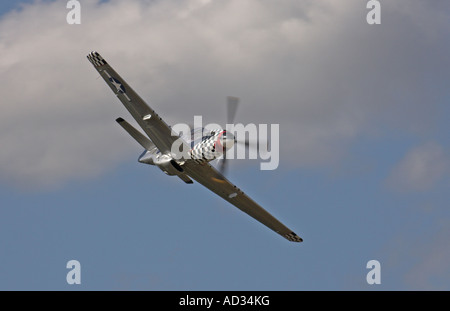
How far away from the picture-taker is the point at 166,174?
63.8 m

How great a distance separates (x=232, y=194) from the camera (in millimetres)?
66938

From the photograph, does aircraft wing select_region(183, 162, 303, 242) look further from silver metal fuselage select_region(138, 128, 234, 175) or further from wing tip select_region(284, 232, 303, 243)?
silver metal fuselage select_region(138, 128, 234, 175)

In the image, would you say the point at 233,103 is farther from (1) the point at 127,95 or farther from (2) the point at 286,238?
(2) the point at 286,238

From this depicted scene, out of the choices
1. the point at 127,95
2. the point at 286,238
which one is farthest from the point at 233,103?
the point at 286,238

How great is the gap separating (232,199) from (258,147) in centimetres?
858

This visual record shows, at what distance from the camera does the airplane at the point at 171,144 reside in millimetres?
59875

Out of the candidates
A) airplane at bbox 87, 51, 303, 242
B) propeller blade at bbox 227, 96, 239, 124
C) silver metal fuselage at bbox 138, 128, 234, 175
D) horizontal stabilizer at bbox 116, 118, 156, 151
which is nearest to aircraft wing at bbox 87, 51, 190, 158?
airplane at bbox 87, 51, 303, 242

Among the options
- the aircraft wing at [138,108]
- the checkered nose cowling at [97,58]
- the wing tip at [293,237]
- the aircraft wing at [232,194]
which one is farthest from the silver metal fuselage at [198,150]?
the wing tip at [293,237]

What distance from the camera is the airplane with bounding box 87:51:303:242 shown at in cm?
5988

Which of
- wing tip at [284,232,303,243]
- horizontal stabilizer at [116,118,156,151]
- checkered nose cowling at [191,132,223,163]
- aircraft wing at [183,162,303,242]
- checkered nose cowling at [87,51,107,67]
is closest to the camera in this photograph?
checkered nose cowling at [87,51,107,67]

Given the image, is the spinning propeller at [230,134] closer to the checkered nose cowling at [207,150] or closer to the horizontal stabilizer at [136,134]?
the checkered nose cowling at [207,150]
